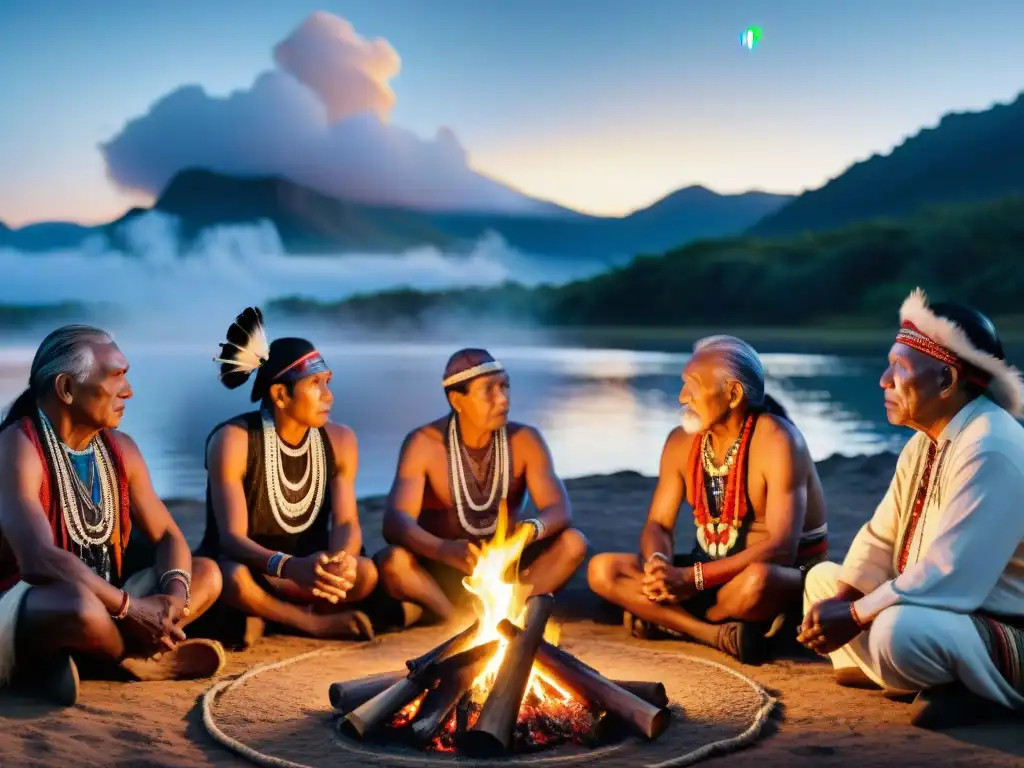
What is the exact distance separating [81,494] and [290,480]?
43.4 inches

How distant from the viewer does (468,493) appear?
5621 millimetres

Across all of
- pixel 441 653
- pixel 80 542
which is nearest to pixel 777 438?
pixel 441 653

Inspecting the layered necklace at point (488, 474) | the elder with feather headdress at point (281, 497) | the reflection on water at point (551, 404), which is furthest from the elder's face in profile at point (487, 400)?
the reflection on water at point (551, 404)

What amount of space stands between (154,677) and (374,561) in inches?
48.2

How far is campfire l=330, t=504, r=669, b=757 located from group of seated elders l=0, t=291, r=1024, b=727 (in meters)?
0.71

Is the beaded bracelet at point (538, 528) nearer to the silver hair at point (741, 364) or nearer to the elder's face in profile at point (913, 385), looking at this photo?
the silver hair at point (741, 364)

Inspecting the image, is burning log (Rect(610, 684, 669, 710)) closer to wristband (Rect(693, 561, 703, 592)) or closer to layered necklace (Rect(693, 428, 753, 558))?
wristband (Rect(693, 561, 703, 592))

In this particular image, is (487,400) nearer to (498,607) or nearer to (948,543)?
(498,607)

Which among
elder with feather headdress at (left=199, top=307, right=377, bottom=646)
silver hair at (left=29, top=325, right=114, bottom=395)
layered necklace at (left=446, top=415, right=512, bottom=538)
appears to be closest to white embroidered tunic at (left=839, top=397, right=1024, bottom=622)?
layered necklace at (left=446, top=415, right=512, bottom=538)

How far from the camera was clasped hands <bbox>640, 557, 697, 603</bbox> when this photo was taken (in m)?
5.04

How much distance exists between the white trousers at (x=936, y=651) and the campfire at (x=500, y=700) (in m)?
0.74

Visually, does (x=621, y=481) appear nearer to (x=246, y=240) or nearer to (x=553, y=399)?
A: (x=553, y=399)

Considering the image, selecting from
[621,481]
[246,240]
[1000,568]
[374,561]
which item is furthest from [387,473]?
[246,240]

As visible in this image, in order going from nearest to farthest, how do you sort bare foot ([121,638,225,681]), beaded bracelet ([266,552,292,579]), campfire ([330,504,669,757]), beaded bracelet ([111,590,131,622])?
1. campfire ([330,504,669,757])
2. beaded bracelet ([111,590,131,622])
3. bare foot ([121,638,225,681])
4. beaded bracelet ([266,552,292,579])
